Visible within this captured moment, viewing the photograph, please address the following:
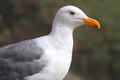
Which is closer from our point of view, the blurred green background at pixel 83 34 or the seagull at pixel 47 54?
the seagull at pixel 47 54

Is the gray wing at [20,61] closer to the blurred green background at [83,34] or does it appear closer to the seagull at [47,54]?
the seagull at [47,54]

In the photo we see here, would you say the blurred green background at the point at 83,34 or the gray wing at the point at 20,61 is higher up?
the gray wing at the point at 20,61

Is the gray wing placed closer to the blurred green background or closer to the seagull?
the seagull

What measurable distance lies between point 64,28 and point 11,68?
1.72ft

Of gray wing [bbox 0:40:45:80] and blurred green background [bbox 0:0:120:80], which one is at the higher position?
gray wing [bbox 0:40:45:80]

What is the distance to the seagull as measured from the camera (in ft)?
13.1

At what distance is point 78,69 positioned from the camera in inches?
310

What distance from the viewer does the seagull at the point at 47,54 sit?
399 centimetres

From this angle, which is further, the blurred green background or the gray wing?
the blurred green background

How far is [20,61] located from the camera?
4.10 m

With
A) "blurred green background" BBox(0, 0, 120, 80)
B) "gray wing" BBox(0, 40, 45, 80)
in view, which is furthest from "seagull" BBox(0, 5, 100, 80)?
"blurred green background" BBox(0, 0, 120, 80)

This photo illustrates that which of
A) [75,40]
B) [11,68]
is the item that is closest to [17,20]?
[75,40]

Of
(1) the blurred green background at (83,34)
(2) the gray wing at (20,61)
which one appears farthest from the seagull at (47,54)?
(1) the blurred green background at (83,34)

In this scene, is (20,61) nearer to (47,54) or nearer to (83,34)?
(47,54)
